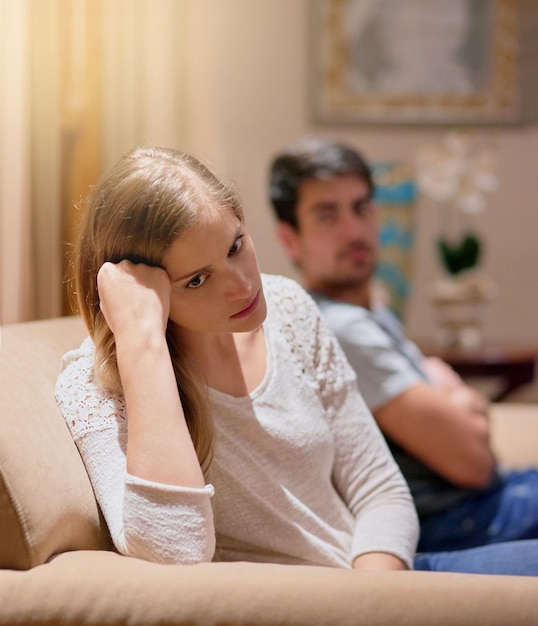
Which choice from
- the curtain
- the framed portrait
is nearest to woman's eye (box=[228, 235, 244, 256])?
the curtain

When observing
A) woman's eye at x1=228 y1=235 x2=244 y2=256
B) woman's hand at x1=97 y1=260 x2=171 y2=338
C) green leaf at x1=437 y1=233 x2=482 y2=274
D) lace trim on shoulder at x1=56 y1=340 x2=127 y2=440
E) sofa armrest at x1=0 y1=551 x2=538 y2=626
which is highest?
woman's eye at x1=228 y1=235 x2=244 y2=256

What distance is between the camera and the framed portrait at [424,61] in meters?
4.34

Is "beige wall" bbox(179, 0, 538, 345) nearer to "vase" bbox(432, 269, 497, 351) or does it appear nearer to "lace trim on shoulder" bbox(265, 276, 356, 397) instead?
"vase" bbox(432, 269, 497, 351)

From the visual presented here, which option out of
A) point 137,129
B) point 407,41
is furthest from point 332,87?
point 137,129

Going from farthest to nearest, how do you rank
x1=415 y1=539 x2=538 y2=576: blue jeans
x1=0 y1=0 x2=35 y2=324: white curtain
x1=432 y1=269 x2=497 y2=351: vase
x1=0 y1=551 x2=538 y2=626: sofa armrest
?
x1=432 y1=269 x2=497 y2=351: vase
x1=0 y1=0 x2=35 y2=324: white curtain
x1=415 y1=539 x2=538 y2=576: blue jeans
x1=0 y1=551 x2=538 y2=626: sofa armrest

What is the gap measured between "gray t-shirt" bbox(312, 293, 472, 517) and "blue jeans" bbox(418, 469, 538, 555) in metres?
0.02

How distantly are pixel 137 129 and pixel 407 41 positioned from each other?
165cm

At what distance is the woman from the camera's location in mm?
1048

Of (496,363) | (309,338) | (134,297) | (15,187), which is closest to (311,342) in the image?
(309,338)

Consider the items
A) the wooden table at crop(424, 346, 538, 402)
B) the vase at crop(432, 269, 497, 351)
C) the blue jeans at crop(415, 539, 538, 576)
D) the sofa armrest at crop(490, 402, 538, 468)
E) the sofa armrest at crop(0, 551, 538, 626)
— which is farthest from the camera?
the vase at crop(432, 269, 497, 351)

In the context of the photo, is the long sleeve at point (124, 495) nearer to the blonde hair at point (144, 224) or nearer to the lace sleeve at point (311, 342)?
the blonde hair at point (144, 224)

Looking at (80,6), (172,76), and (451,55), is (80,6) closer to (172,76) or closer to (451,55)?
(172,76)

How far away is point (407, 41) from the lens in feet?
14.3

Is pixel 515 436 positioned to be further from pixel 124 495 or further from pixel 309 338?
pixel 124 495
